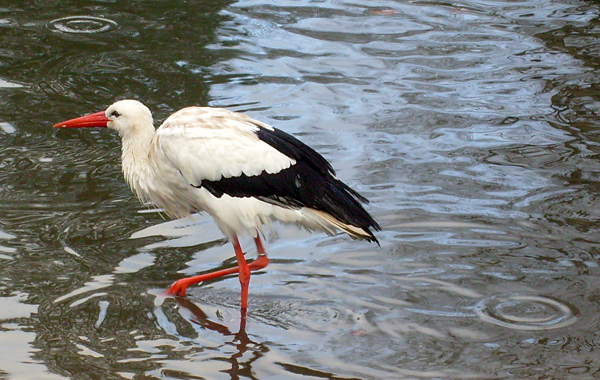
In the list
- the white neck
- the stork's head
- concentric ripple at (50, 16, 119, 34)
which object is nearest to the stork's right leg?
the white neck

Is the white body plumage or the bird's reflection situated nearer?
the bird's reflection

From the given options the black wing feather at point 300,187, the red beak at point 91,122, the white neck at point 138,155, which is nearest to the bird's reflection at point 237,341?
the black wing feather at point 300,187

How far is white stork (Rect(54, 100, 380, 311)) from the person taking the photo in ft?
20.2

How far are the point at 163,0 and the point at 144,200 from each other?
5823 mm

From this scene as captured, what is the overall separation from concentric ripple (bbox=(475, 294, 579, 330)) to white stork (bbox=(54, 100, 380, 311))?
3.00ft

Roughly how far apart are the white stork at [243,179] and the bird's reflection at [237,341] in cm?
13

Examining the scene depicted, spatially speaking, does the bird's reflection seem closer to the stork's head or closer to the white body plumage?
the white body plumage

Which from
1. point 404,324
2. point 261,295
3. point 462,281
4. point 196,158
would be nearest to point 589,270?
point 462,281

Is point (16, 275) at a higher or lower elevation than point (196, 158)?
lower

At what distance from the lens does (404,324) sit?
19.5ft

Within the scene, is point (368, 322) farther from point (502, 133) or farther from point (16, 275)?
point (502, 133)

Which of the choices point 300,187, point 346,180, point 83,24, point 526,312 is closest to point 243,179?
point 300,187

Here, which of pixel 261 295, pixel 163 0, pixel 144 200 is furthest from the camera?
pixel 163 0

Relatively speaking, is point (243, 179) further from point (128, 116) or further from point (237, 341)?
point (237, 341)
